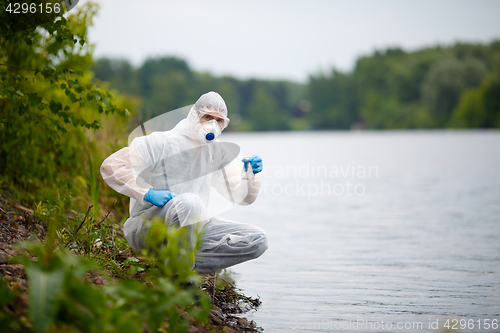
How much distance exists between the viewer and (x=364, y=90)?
90.6m

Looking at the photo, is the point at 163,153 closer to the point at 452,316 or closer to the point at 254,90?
the point at 452,316

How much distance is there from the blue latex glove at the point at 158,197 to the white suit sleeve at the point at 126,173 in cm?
5

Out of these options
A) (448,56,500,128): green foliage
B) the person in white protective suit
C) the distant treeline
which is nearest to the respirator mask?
the person in white protective suit

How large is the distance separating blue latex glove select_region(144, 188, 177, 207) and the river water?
45.7 inches

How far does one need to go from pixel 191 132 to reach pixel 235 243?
861 mm

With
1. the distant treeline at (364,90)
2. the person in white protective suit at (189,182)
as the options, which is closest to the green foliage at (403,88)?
the distant treeline at (364,90)

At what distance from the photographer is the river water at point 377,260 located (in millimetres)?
3773

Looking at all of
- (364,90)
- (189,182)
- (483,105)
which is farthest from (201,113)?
A: (364,90)

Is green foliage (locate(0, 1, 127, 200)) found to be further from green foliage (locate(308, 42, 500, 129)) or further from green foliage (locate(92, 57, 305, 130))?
green foliage (locate(308, 42, 500, 129))

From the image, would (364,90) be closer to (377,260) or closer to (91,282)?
(377,260)

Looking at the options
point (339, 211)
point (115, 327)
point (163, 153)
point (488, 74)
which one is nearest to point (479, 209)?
point (339, 211)

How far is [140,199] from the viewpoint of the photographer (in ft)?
11.2

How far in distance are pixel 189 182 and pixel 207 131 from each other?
0.41m

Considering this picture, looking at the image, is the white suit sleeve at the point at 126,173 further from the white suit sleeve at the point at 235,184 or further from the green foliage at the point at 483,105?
the green foliage at the point at 483,105
